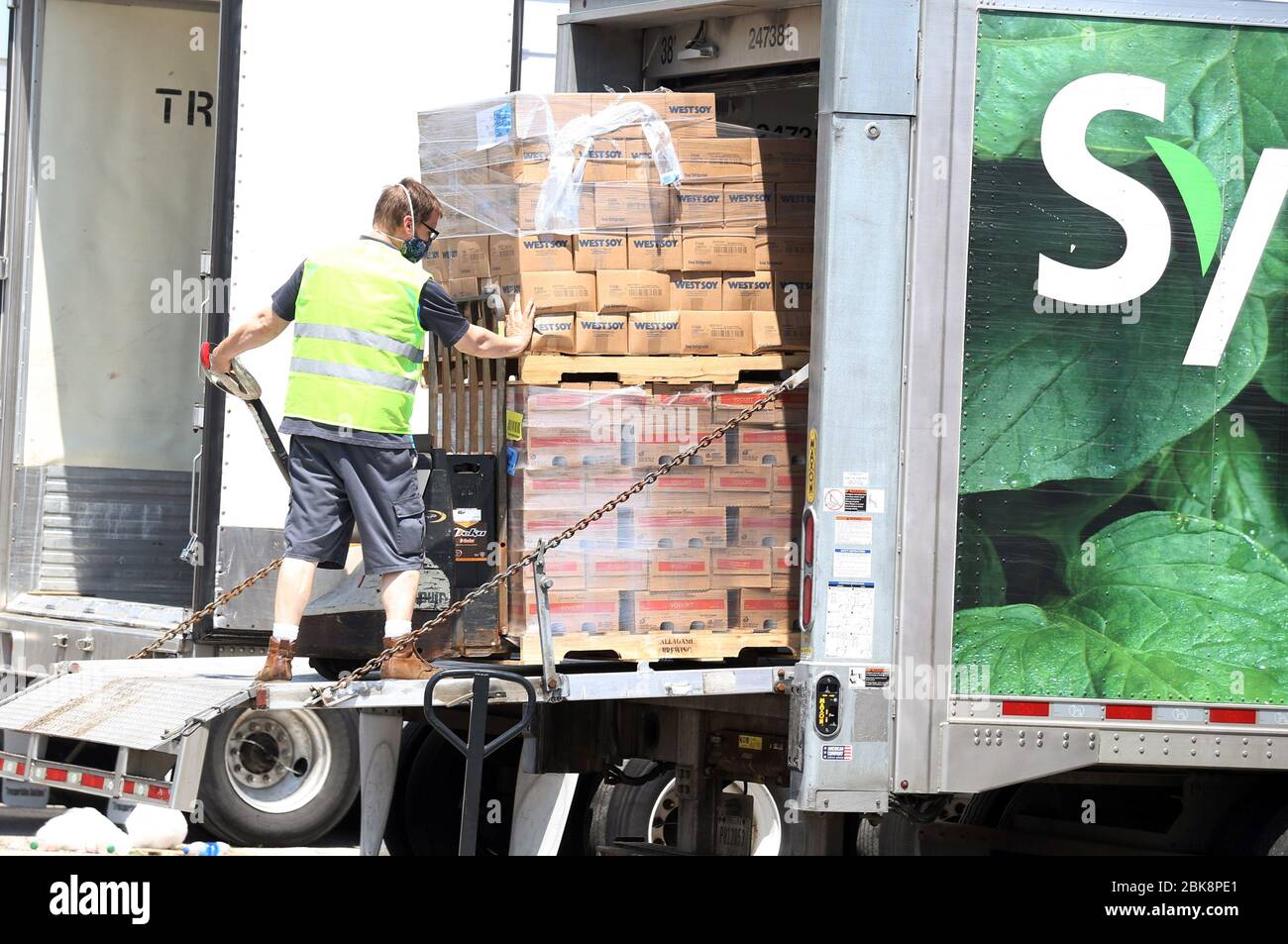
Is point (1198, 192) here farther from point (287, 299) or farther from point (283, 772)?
point (283, 772)

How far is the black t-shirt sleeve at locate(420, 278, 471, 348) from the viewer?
5.99 metres

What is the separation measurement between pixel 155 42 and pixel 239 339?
3.80 m

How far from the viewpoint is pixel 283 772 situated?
355 inches

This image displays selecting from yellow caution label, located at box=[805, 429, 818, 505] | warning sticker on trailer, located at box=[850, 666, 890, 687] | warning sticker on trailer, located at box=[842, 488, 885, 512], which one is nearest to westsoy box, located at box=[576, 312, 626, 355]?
yellow caution label, located at box=[805, 429, 818, 505]

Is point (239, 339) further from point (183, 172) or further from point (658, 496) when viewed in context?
point (183, 172)

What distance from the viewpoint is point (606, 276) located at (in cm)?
618

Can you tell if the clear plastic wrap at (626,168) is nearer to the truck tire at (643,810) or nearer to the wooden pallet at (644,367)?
the wooden pallet at (644,367)

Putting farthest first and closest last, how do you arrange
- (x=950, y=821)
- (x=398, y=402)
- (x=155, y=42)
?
(x=155, y=42)
(x=950, y=821)
(x=398, y=402)

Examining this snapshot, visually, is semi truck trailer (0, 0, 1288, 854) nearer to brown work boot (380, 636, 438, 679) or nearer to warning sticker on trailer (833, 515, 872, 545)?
warning sticker on trailer (833, 515, 872, 545)

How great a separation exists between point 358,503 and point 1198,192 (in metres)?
2.83

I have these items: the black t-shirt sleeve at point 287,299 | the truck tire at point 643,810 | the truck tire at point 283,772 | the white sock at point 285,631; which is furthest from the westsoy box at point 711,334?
the truck tire at point 283,772

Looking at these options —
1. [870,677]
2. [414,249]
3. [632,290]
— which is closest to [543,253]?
[632,290]

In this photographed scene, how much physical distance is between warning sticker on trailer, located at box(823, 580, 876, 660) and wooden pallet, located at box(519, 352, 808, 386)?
3.29ft
